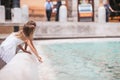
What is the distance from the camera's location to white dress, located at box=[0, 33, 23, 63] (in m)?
7.83

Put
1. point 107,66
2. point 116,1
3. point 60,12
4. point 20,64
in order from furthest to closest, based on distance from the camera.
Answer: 1. point 116,1
2. point 60,12
3. point 107,66
4. point 20,64

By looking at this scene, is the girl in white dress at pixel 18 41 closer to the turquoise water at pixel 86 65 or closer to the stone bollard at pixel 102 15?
the turquoise water at pixel 86 65

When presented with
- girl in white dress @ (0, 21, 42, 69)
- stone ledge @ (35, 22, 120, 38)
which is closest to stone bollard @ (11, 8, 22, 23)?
stone ledge @ (35, 22, 120, 38)

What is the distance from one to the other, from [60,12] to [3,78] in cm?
2240

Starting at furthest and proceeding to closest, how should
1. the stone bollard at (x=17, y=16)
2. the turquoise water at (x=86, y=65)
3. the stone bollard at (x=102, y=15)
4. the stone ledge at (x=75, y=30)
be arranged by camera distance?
the stone bollard at (x=102, y=15) < the stone ledge at (x=75, y=30) < the stone bollard at (x=17, y=16) < the turquoise water at (x=86, y=65)

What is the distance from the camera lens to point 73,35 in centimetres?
2436

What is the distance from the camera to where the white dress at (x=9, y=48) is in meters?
7.83

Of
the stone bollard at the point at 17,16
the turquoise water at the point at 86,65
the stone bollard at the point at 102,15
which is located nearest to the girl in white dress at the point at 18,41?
the turquoise water at the point at 86,65

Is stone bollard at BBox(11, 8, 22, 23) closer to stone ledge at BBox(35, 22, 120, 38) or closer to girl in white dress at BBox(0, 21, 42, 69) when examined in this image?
stone ledge at BBox(35, 22, 120, 38)

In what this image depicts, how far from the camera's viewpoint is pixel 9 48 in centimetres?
831

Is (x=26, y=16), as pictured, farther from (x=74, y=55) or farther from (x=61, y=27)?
(x=74, y=55)

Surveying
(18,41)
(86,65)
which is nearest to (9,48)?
(18,41)

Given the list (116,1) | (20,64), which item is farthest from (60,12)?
(20,64)

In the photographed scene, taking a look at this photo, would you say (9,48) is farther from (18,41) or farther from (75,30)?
(75,30)
